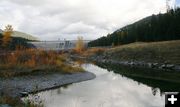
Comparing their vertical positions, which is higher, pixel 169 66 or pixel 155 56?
pixel 155 56

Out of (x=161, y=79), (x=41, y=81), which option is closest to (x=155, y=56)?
(x=161, y=79)

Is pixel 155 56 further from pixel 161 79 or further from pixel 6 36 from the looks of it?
pixel 6 36

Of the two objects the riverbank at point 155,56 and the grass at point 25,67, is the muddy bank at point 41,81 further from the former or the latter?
the riverbank at point 155,56

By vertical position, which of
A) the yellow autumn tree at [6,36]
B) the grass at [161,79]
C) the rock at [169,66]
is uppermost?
the yellow autumn tree at [6,36]

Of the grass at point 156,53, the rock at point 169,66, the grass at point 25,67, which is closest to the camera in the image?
the grass at point 25,67

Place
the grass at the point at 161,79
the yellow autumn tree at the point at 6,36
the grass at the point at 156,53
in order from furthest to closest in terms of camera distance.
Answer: the yellow autumn tree at the point at 6,36 < the grass at the point at 156,53 < the grass at the point at 161,79

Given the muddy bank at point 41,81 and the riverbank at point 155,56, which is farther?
the riverbank at point 155,56

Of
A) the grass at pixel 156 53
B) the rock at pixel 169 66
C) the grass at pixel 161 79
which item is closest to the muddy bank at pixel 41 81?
the grass at pixel 161 79

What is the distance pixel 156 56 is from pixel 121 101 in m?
70.8

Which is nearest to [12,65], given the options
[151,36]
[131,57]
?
[131,57]

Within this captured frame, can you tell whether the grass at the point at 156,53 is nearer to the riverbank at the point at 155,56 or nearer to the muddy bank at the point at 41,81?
the riverbank at the point at 155,56

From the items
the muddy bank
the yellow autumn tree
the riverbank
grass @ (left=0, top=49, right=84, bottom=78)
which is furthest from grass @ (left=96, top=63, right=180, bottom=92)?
the yellow autumn tree

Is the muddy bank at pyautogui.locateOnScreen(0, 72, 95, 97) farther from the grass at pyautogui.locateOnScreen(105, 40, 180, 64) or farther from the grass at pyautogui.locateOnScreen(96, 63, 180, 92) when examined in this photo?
the grass at pyautogui.locateOnScreen(105, 40, 180, 64)

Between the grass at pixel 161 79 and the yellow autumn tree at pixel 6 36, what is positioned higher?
the yellow autumn tree at pixel 6 36
